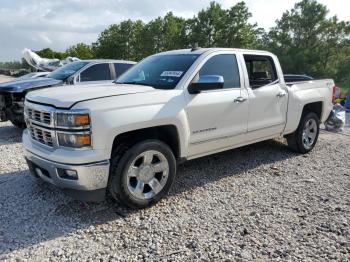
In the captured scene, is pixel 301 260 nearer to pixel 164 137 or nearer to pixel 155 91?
pixel 164 137

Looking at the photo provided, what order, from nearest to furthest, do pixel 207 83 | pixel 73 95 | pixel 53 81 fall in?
1. pixel 73 95
2. pixel 207 83
3. pixel 53 81

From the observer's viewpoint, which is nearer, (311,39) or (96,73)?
(96,73)

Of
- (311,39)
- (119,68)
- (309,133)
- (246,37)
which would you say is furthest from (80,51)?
(309,133)

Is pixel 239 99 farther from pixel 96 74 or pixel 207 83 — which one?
pixel 96 74

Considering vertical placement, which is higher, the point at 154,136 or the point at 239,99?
the point at 239,99

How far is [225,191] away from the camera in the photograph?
442 cm

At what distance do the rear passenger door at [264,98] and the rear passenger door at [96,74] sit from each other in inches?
167

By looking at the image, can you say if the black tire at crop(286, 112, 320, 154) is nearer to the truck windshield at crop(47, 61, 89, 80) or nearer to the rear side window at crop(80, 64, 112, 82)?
the rear side window at crop(80, 64, 112, 82)

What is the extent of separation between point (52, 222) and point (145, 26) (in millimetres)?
55110

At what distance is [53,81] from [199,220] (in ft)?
18.5

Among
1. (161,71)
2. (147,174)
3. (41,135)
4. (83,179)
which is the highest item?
(161,71)

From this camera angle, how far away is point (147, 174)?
3.83 metres

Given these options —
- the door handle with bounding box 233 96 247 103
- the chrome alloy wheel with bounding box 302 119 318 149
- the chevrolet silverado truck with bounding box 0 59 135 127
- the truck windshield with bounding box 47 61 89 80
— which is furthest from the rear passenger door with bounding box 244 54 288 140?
the truck windshield with bounding box 47 61 89 80

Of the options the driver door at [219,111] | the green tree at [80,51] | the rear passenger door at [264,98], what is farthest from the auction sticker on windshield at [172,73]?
the green tree at [80,51]
